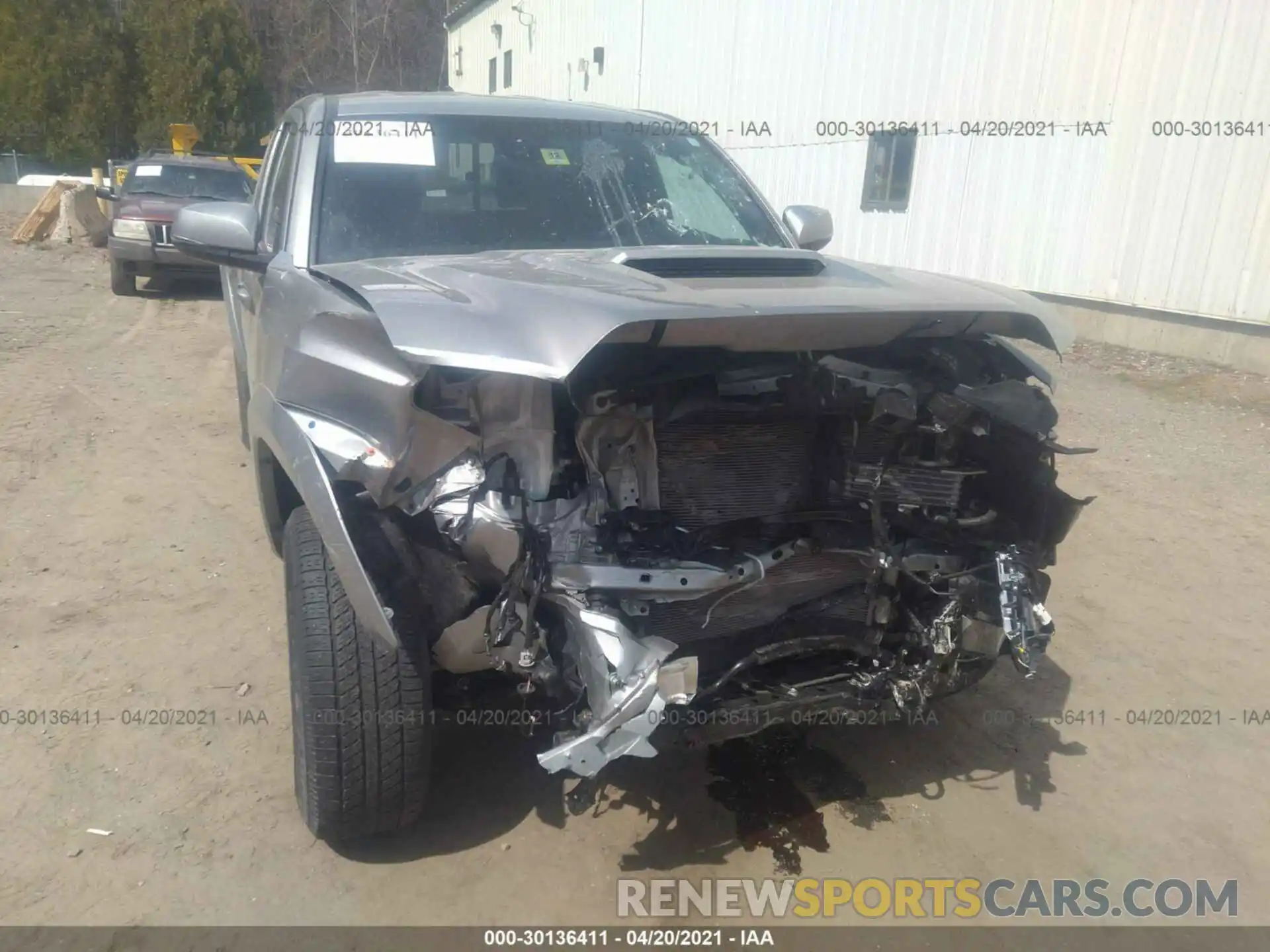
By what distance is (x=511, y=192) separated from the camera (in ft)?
10.9

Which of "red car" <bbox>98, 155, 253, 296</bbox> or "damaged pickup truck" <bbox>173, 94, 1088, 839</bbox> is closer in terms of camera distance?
"damaged pickup truck" <bbox>173, 94, 1088, 839</bbox>

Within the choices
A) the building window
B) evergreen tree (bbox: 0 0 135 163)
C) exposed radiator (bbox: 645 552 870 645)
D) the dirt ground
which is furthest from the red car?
evergreen tree (bbox: 0 0 135 163)

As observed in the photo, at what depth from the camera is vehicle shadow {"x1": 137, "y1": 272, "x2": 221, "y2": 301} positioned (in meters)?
11.1

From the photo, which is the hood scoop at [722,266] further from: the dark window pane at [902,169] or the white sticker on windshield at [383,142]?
the dark window pane at [902,169]

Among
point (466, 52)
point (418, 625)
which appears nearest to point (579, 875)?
point (418, 625)

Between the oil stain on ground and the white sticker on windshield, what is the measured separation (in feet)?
7.36

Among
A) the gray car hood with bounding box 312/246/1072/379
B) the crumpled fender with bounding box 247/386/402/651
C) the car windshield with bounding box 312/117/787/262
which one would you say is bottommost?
the crumpled fender with bounding box 247/386/402/651

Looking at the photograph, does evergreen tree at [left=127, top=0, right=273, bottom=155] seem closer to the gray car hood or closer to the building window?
the building window

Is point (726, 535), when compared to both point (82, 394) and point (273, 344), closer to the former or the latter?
point (273, 344)

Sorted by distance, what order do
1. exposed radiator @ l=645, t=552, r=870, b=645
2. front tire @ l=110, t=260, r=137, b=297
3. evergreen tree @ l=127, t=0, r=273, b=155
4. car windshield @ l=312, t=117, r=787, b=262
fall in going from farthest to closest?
evergreen tree @ l=127, t=0, r=273, b=155
front tire @ l=110, t=260, r=137, b=297
car windshield @ l=312, t=117, r=787, b=262
exposed radiator @ l=645, t=552, r=870, b=645

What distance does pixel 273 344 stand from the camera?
2812mm

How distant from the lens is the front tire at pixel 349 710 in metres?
2.28

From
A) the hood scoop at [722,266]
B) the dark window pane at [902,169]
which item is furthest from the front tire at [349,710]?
the dark window pane at [902,169]

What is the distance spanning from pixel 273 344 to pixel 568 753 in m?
1.55
